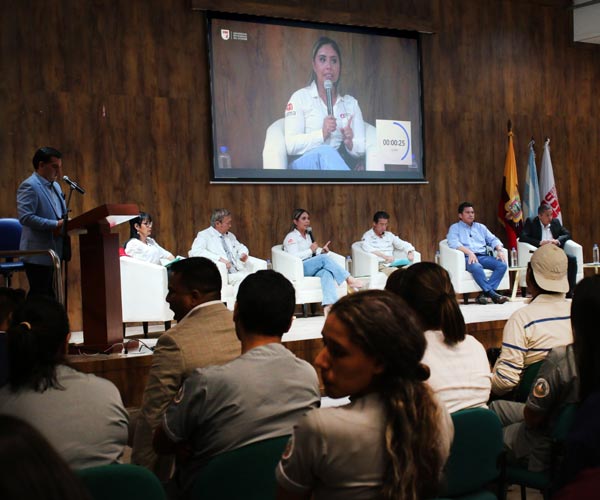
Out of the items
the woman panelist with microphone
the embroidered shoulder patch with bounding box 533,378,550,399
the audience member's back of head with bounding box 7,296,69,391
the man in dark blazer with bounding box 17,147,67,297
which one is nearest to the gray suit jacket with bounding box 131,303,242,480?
the audience member's back of head with bounding box 7,296,69,391

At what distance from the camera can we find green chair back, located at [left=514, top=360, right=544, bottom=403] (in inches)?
108

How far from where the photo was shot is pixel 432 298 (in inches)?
91.4

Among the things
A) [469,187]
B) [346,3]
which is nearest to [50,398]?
[346,3]

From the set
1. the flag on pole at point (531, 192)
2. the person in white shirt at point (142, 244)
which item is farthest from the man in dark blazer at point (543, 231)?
the person in white shirt at point (142, 244)

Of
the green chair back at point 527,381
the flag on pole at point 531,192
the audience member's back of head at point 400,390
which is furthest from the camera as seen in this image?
the flag on pole at point 531,192

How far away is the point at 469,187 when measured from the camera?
30.1 feet

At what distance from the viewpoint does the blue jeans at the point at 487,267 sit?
26.6ft

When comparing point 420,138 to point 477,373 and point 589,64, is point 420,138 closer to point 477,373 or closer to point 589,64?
point 589,64

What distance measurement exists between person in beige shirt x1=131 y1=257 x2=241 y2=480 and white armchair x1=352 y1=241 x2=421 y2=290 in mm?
5124

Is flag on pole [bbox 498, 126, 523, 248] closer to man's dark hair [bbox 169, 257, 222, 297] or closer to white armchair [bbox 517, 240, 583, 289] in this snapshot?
white armchair [bbox 517, 240, 583, 289]

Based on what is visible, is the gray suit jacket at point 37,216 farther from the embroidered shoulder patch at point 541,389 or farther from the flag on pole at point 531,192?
the flag on pole at point 531,192

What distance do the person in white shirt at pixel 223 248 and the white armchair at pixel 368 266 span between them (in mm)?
1304

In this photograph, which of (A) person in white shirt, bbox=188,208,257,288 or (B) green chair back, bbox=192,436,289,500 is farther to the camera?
(A) person in white shirt, bbox=188,208,257,288

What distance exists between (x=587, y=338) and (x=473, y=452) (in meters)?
0.66
